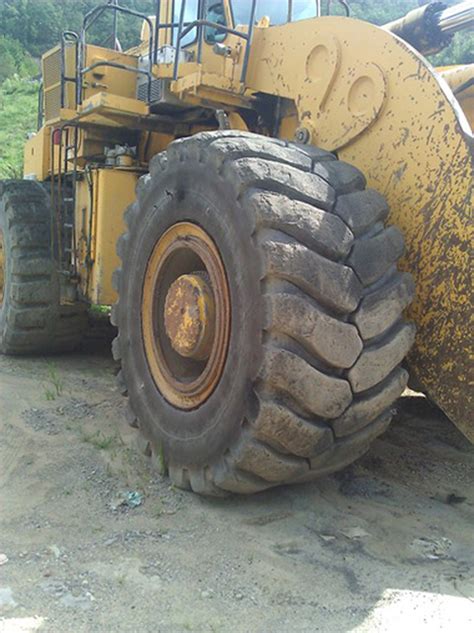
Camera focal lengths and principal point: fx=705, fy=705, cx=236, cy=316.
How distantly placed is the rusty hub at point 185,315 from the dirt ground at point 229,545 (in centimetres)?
48

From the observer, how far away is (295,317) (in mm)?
2551

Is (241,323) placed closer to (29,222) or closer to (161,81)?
(161,81)

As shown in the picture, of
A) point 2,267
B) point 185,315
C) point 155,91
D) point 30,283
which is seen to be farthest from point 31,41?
point 185,315

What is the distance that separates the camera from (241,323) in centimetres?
275

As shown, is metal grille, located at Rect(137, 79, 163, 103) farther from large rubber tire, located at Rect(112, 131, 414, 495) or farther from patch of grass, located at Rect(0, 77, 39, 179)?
patch of grass, located at Rect(0, 77, 39, 179)

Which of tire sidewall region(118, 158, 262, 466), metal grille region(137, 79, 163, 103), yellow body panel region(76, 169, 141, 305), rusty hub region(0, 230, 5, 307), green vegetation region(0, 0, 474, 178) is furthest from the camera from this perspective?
green vegetation region(0, 0, 474, 178)

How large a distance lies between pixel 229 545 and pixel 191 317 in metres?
0.98

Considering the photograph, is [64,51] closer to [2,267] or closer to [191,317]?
[2,267]

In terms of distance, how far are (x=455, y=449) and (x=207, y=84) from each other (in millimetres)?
2442

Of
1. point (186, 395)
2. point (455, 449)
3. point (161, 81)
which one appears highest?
point (161, 81)

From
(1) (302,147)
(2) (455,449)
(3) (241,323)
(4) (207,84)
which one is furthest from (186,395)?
(4) (207,84)

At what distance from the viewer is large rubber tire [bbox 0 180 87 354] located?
5.71m

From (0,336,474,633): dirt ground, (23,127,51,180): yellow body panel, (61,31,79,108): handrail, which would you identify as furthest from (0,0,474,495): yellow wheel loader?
(23,127,51,180): yellow body panel

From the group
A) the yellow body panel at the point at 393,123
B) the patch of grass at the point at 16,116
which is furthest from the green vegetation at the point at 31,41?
the yellow body panel at the point at 393,123
